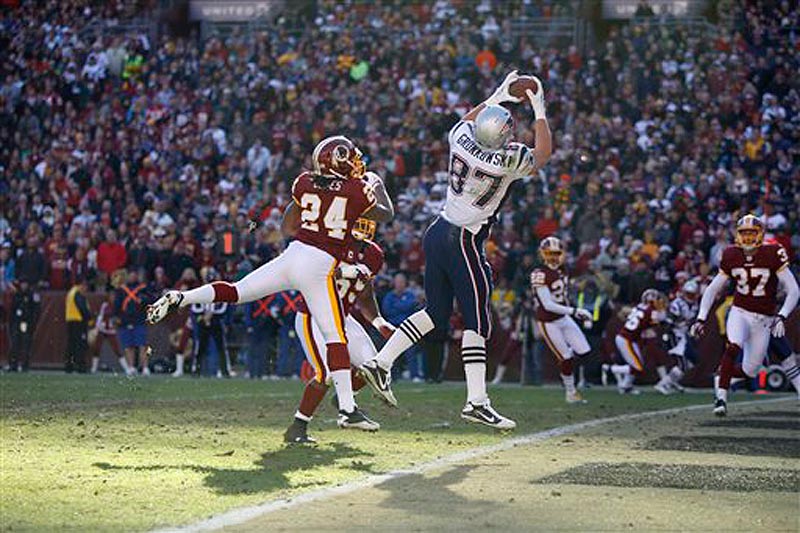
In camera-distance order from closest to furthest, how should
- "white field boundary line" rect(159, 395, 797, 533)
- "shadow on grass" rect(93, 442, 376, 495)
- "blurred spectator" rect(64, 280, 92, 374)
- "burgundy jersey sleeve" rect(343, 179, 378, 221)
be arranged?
"white field boundary line" rect(159, 395, 797, 533) → "shadow on grass" rect(93, 442, 376, 495) → "burgundy jersey sleeve" rect(343, 179, 378, 221) → "blurred spectator" rect(64, 280, 92, 374)

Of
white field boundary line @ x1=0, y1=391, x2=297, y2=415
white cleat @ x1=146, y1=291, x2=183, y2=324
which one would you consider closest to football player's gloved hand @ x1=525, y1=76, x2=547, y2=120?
white cleat @ x1=146, y1=291, x2=183, y2=324

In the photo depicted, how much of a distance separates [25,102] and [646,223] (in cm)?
1394

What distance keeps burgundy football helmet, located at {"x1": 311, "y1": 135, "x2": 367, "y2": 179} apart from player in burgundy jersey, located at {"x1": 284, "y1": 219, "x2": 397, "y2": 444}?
3.22 feet

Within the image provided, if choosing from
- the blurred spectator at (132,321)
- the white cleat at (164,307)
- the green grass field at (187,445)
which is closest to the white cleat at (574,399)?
the green grass field at (187,445)

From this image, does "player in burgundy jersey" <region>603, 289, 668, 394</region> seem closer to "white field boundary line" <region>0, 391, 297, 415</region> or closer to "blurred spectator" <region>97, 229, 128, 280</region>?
"white field boundary line" <region>0, 391, 297, 415</region>

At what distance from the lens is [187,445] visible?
396 inches

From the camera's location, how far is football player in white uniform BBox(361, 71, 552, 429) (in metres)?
10.3

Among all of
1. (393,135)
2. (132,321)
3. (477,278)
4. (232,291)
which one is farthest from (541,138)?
(393,135)

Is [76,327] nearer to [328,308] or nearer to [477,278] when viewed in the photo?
[477,278]

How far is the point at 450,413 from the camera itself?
13242 millimetres

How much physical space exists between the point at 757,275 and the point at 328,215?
572 cm

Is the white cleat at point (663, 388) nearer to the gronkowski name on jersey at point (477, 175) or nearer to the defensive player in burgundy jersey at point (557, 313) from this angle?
the defensive player in burgundy jersey at point (557, 313)

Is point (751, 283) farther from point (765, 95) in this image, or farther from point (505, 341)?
point (765, 95)

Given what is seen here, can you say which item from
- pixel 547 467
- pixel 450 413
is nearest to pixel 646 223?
pixel 450 413
